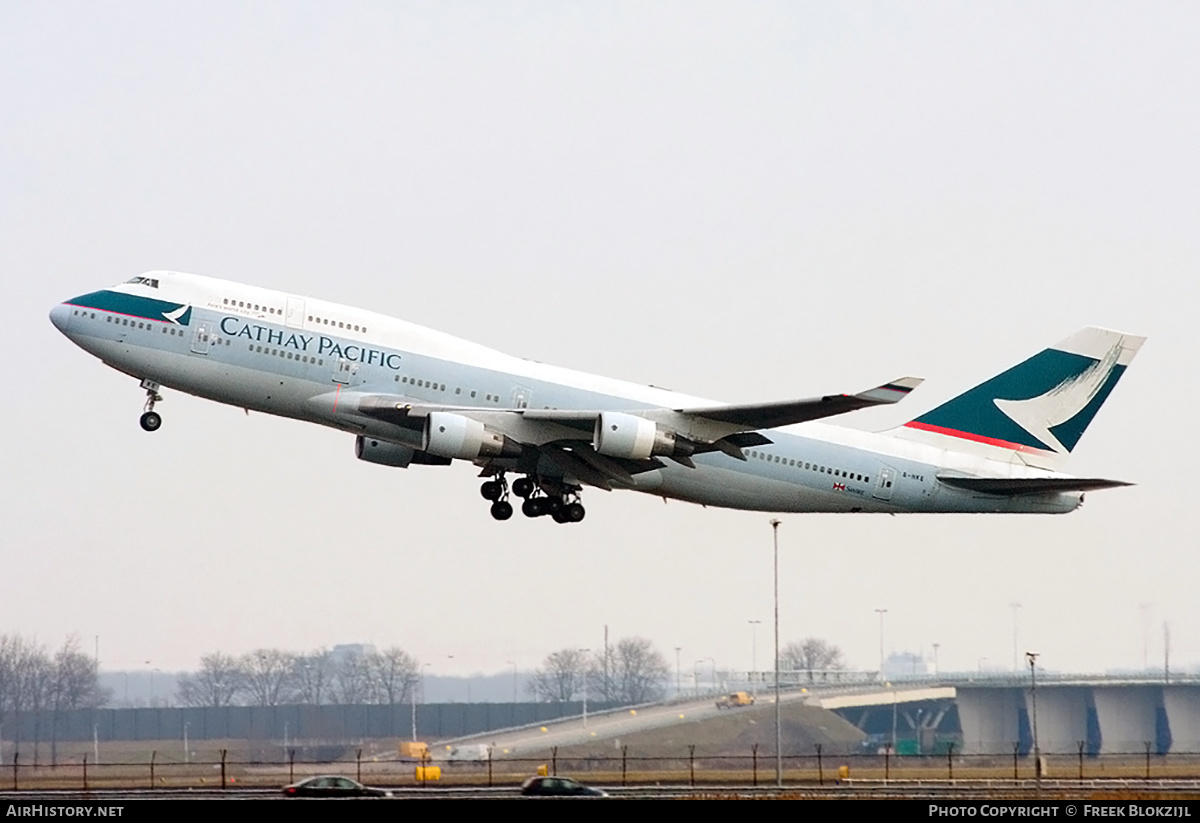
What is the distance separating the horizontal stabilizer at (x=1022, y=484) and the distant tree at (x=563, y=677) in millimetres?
39469

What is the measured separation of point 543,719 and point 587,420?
3622 centimetres

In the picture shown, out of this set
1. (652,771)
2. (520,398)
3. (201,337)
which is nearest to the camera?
(201,337)

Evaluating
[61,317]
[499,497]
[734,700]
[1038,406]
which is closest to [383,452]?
[499,497]

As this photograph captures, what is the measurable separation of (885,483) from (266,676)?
4483 centimetres

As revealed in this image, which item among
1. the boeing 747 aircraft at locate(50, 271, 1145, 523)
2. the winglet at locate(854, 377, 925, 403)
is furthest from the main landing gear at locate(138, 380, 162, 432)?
the winglet at locate(854, 377, 925, 403)

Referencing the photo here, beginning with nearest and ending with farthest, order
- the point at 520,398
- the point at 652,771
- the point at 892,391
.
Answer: the point at 892,391
the point at 520,398
the point at 652,771

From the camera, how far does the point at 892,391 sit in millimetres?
44688

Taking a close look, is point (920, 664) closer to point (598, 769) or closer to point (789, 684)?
point (789, 684)

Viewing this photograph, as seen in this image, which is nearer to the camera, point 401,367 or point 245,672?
point 401,367

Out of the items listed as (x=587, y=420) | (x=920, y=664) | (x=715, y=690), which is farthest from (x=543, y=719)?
(x=920, y=664)

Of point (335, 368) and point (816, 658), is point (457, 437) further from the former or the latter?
point (816, 658)

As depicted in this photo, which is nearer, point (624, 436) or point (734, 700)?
point (624, 436)

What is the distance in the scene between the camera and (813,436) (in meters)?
52.4

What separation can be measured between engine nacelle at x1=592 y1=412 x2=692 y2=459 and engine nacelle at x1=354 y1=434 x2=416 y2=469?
273 inches
